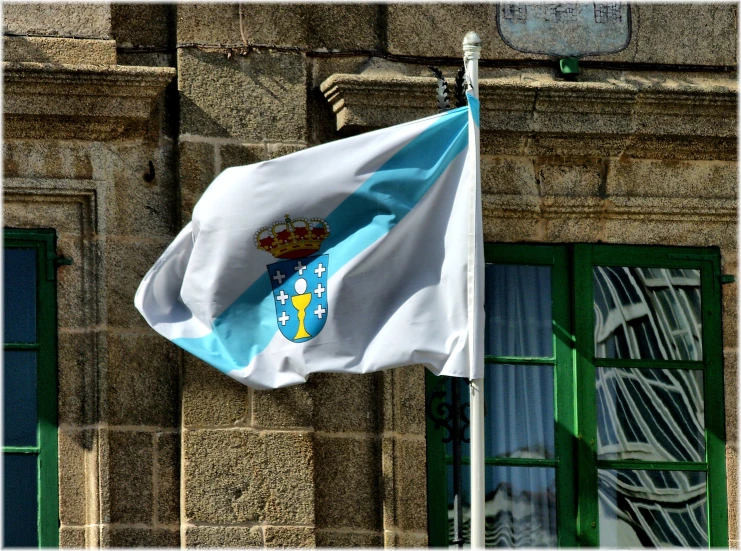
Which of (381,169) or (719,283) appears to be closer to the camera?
(381,169)

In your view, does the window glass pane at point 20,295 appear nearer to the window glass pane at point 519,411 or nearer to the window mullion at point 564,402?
the window glass pane at point 519,411

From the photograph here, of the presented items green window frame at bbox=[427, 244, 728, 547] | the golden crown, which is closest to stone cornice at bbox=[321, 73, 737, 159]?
green window frame at bbox=[427, 244, 728, 547]

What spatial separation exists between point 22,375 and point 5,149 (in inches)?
37.0

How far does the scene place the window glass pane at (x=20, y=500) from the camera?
775 centimetres

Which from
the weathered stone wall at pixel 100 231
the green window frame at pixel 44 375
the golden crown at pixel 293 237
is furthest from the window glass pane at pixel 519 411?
the green window frame at pixel 44 375

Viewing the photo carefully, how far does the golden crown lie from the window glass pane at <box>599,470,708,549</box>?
1.64 metres

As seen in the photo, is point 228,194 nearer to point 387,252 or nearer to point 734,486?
point 387,252

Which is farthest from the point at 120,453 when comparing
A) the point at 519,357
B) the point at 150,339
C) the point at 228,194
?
the point at 519,357

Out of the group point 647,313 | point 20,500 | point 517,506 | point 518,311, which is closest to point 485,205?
point 518,311

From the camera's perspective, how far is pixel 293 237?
759 cm

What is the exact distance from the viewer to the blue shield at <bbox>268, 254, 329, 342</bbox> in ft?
24.5

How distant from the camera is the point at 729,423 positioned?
827 centimetres

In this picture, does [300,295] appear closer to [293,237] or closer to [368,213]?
[293,237]

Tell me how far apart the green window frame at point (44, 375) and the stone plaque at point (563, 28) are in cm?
220
